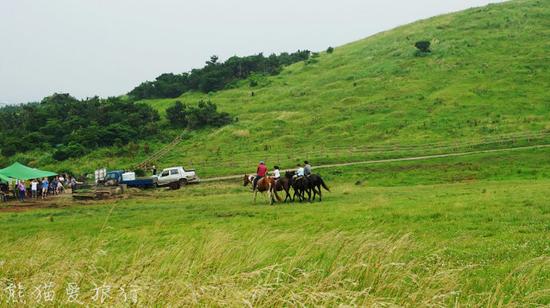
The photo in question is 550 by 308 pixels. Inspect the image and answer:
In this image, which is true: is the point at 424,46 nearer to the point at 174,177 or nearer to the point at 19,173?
the point at 174,177

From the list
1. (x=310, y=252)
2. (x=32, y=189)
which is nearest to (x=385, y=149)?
(x=32, y=189)

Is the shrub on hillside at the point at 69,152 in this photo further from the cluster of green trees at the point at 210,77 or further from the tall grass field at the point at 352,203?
the cluster of green trees at the point at 210,77

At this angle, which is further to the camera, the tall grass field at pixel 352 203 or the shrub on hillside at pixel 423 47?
the shrub on hillside at pixel 423 47

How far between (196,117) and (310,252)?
229 feet

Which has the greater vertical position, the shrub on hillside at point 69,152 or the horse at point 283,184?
the shrub on hillside at point 69,152

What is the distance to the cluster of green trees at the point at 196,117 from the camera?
76.7 m

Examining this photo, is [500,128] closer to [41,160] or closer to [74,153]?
[74,153]

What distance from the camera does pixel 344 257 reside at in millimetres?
7852

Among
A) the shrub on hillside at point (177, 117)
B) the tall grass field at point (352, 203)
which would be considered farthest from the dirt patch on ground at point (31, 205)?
the shrub on hillside at point (177, 117)

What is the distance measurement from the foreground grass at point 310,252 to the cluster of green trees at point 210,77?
8368cm

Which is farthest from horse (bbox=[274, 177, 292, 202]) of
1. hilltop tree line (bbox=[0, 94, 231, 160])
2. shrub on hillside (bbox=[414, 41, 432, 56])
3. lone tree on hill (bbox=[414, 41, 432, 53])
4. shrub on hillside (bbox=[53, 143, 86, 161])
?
lone tree on hill (bbox=[414, 41, 432, 53])

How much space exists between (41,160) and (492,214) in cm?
6427

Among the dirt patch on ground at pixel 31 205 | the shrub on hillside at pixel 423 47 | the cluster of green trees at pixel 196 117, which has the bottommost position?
the dirt patch on ground at pixel 31 205

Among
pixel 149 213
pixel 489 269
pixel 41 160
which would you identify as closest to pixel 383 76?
pixel 41 160
